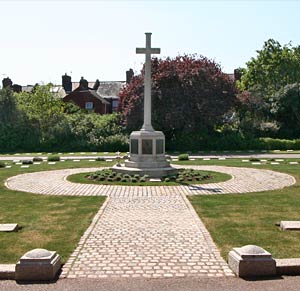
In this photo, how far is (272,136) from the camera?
4372 cm

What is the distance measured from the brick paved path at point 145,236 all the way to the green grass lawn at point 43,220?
288 mm

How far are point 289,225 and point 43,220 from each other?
5.48 m

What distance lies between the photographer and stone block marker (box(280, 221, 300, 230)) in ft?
30.1

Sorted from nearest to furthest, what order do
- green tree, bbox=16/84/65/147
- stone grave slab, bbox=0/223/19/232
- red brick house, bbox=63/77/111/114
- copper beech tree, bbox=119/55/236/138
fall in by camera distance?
stone grave slab, bbox=0/223/19/232 → copper beech tree, bbox=119/55/236/138 → green tree, bbox=16/84/65/147 → red brick house, bbox=63/77/111/114

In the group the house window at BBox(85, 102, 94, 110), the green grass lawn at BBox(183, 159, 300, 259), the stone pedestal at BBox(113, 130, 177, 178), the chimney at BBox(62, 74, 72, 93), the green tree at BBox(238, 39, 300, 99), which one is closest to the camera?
the green grass lawn at BBox(183, 159, 300, 259)

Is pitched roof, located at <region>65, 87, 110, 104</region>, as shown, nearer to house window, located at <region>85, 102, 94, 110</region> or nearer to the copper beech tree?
house window, located at <region>85, 102, 94, 110</region>

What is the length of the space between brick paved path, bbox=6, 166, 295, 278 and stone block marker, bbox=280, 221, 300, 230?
1.67 meters

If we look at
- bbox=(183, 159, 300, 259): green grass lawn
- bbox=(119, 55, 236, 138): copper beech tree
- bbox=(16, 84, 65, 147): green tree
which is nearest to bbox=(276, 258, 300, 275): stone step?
bbox=(183, 159, 300, 259): green grass lawn

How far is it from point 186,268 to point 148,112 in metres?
12.8

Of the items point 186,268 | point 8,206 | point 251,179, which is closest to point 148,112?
point 251,179

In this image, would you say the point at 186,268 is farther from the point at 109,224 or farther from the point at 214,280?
the point at 109,224

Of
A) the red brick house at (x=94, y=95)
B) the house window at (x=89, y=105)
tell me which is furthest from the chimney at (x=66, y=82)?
the house window at (x=89, y=105)

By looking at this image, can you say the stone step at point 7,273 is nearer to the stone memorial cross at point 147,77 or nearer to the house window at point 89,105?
the stone memorial cross at point 147,77

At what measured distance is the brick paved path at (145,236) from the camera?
6.79 meters
